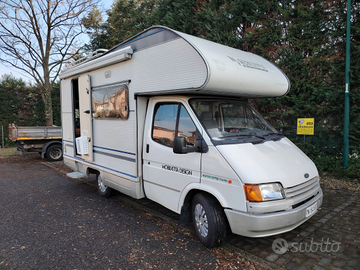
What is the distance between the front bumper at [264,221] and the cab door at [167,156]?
0.72m

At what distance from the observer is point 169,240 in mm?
3768

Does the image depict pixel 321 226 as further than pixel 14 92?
No

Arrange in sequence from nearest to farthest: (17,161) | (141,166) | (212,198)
A: (212,198)
(141,166)
(17,161)

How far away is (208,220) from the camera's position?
3.31 metres

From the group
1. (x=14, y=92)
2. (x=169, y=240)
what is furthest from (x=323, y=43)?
(x=14, y=92)

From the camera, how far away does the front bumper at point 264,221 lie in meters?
2.93

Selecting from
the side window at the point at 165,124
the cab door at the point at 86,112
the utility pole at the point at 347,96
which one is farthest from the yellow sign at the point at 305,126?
the cab door at the point at 86,112

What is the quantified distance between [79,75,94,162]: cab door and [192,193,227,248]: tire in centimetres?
315

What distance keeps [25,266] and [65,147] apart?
4181 millimetres

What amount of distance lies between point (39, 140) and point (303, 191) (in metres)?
10.9

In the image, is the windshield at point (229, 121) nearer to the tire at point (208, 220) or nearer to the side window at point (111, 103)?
the tire at point (208, 220)

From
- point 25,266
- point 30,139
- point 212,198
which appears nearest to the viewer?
point 25,266

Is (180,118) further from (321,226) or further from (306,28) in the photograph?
(306,28)

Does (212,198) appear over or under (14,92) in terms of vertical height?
under
